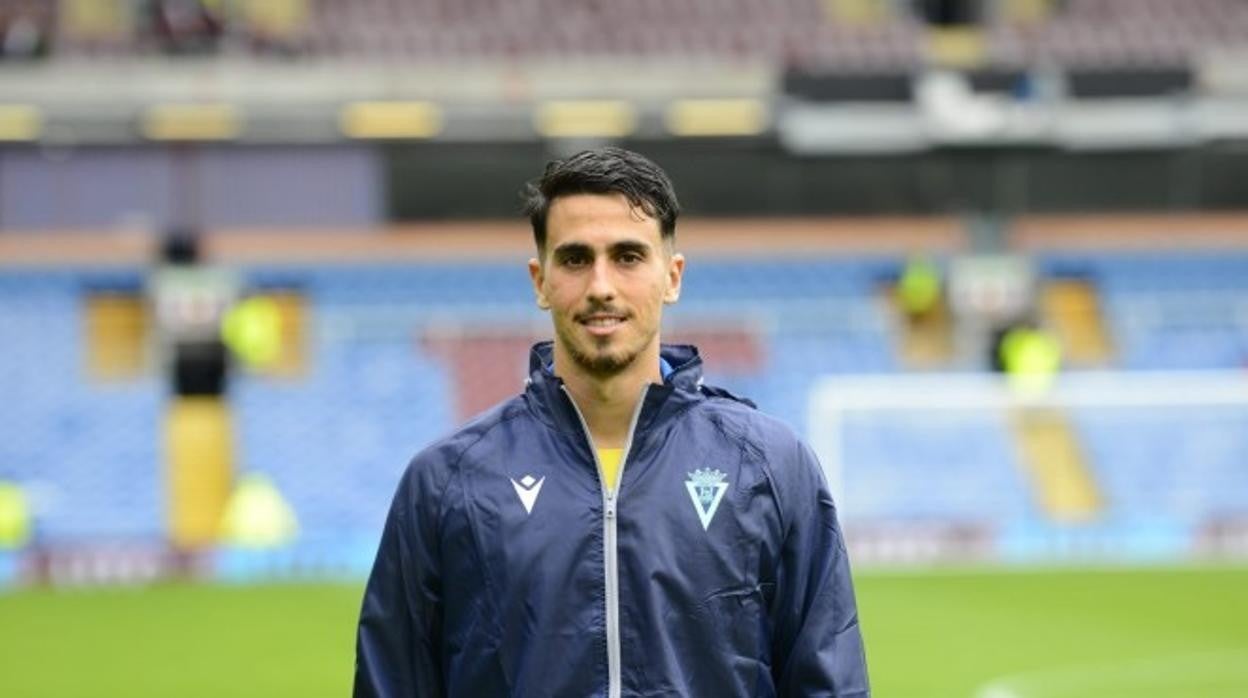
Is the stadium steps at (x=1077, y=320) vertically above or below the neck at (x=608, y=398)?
above

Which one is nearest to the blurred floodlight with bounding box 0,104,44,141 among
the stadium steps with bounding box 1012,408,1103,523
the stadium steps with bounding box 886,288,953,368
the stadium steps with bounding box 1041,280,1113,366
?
the stadium steps with bounding box 886,288,953,368

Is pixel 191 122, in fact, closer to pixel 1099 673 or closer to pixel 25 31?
pixel 25 31

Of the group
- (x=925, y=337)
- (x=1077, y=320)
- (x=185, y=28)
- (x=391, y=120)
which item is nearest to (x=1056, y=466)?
(x=925, y=337)

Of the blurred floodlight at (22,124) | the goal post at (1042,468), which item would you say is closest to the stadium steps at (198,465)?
the blurred floodlight at (22,124)

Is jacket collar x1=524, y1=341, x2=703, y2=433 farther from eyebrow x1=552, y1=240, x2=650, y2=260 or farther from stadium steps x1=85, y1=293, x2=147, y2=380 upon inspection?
stadium steps x1=85, y1=293, x2=147, y2=380

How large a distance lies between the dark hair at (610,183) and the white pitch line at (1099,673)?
9654mm

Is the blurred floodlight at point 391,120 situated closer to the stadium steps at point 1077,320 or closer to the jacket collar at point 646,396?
the stadium steps at point 1077,320

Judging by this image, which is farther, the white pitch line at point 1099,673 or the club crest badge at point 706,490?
the white pitch line at point 1099,673

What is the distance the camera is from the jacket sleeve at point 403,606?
3268mm

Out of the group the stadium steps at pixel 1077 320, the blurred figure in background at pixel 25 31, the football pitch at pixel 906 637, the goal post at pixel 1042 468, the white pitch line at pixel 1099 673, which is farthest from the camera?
the stadium steps at pixel 1077 320

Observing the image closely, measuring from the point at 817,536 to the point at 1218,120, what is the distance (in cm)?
2429

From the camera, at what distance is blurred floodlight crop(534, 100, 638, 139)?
25484mm

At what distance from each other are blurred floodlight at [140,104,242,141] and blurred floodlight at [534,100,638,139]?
3887 millimetres

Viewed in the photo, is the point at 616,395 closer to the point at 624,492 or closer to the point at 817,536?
the point at 624,492
